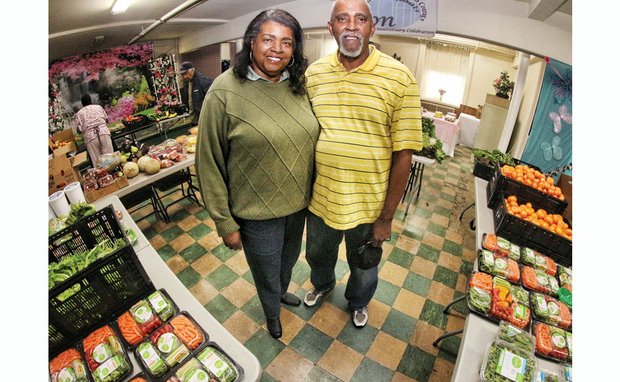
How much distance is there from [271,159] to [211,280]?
2.05m

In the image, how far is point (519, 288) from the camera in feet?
6.78

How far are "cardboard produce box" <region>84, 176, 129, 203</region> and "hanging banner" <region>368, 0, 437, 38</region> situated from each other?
11.2 ft

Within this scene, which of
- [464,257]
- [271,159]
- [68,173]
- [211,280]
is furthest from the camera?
[464,257]

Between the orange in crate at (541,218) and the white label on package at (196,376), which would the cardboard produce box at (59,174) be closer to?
the white label on package at (196,376)

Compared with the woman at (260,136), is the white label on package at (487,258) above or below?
Result: below

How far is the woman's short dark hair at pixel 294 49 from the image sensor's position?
4.83 ft

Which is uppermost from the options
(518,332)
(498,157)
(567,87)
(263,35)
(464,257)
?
(567,87)

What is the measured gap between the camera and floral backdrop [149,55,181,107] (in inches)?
356

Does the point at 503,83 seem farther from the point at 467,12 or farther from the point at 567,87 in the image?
the point at 467,12

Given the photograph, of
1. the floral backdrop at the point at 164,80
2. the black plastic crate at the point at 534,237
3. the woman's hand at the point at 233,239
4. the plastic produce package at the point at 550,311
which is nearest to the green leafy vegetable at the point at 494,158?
the black plastic crate at the point at 534,237

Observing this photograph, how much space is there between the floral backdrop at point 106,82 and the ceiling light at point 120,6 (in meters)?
4.81

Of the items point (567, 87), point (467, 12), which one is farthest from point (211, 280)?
point (567, 87)

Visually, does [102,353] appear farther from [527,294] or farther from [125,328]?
[527,294]

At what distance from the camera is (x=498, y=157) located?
12.4ft
